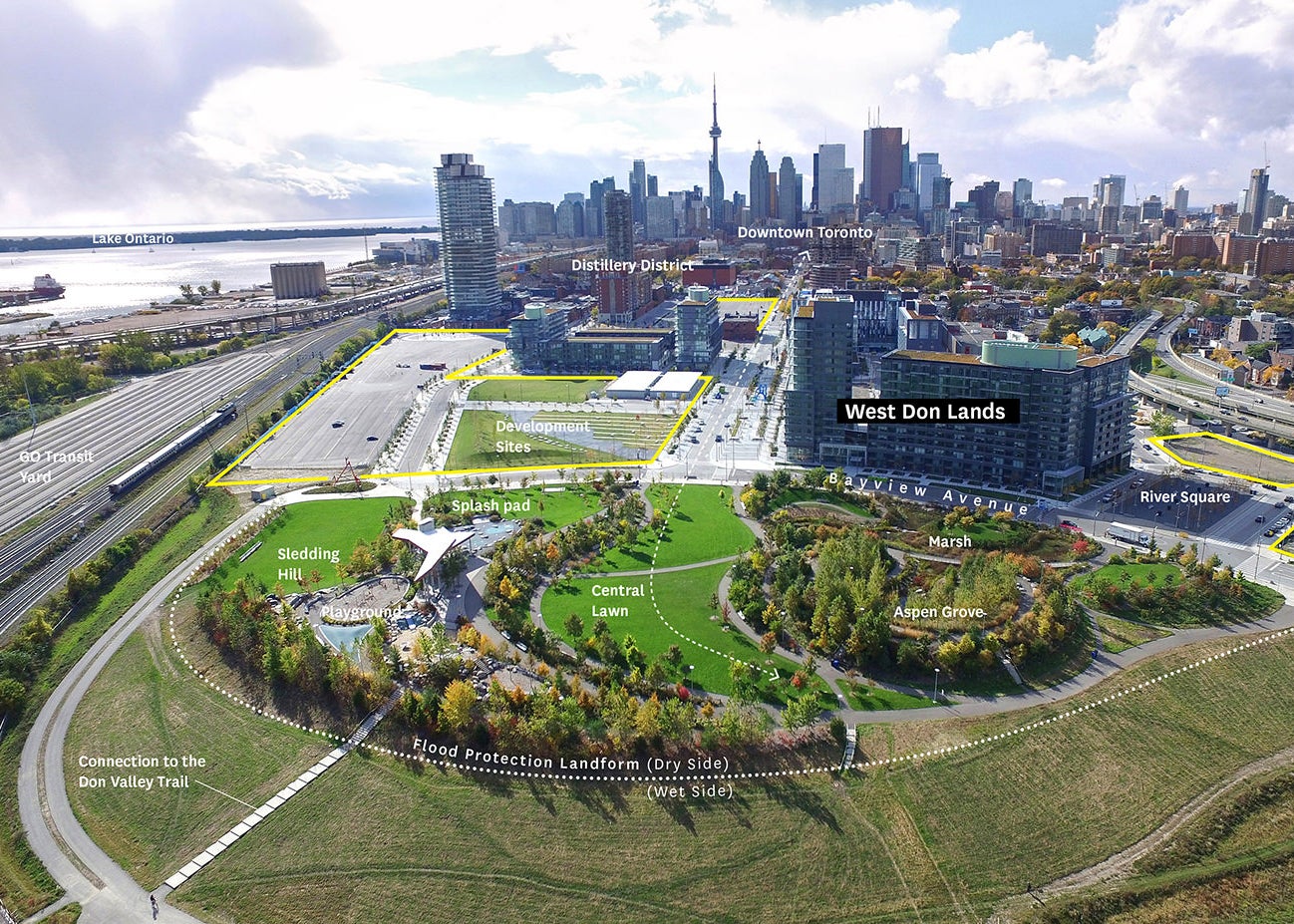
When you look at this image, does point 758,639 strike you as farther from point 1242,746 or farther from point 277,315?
point 277,315

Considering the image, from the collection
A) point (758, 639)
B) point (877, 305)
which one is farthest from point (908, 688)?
point (877, 305)

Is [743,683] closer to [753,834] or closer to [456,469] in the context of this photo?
[753,834]

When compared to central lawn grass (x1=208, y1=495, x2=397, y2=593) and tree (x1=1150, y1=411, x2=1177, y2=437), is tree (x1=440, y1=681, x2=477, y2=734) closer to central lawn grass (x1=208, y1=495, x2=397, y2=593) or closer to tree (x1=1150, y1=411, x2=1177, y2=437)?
central lawn grass (x1=208, y1=495, x2=397, y2=593)

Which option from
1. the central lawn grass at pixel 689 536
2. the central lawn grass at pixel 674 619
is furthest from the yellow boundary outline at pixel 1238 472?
the central lawn grass at pixel 674 619

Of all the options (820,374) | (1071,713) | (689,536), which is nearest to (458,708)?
(689,536)

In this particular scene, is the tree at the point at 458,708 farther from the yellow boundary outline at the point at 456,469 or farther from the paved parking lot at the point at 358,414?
the paved parking lot at the point at 358,414

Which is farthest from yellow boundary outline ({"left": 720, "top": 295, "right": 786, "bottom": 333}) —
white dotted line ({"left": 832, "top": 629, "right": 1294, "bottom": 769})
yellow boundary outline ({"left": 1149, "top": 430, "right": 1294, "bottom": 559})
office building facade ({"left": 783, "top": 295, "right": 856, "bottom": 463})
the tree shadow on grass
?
the tree shadow on grass
